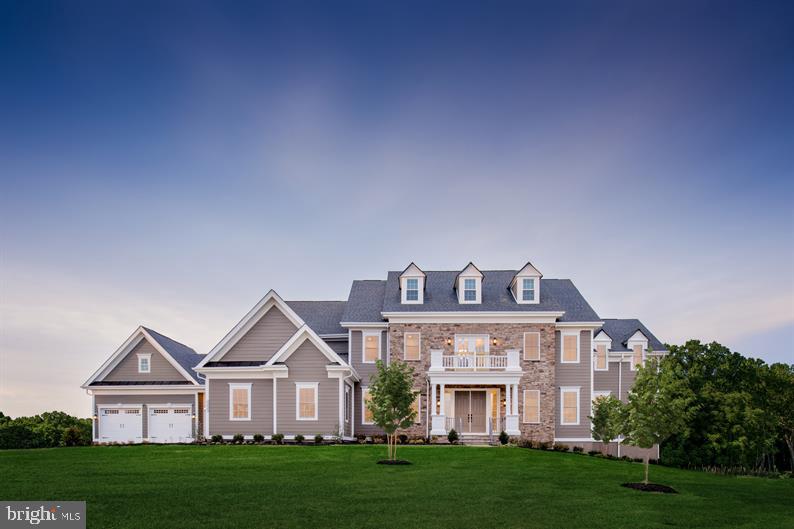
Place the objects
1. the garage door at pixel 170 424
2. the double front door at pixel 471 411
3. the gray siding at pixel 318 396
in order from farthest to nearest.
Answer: the double front door at pixel 471 411 → the garage door at pixel 170 424 → the gray siding at pixel 318 396

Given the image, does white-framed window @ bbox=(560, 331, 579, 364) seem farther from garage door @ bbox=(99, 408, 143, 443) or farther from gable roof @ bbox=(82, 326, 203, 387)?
garage door @ bbox=(99, 408, 143, 443)

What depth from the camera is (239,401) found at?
1222 inches

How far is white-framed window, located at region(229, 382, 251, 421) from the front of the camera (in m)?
30.9

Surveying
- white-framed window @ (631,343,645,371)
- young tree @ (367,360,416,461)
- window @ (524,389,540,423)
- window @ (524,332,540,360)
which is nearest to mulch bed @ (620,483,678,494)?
young tree @ (367,360,416,461)

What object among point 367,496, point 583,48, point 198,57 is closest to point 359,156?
point 198,57

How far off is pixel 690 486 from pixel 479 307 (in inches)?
669

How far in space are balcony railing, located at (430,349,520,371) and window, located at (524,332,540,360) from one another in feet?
4.86

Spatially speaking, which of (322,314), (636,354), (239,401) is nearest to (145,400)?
(239,401)

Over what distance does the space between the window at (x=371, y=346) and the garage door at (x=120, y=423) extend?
12508mm

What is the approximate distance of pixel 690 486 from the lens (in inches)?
779

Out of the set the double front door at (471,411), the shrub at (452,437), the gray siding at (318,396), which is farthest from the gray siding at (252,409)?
the double front door at (471,411)

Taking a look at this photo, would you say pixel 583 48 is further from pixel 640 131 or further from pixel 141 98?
pixel 141 98

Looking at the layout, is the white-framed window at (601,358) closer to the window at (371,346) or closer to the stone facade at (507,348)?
the stone facade at (507,348)

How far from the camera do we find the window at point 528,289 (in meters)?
35.9
